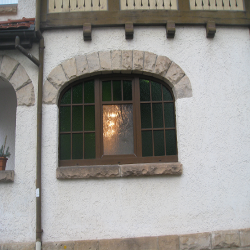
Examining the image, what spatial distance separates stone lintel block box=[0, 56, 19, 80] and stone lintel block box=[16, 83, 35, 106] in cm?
36

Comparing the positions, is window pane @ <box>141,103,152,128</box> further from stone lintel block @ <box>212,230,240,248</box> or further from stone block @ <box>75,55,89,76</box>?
stone lintel block @ <box>212,230,240,248</box>

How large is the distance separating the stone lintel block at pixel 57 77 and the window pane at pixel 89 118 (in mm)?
616

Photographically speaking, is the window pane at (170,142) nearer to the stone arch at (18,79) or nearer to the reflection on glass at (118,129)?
the reflection on glass at (118,129)

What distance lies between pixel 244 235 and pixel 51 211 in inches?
127

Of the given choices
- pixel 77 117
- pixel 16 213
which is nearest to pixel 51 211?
pixel 16 213

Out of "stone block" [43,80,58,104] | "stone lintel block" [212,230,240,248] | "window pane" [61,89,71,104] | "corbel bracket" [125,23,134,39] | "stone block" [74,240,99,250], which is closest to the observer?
"stone block" [74,240,99,250]

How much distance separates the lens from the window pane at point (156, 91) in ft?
16.3

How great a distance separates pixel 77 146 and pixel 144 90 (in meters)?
1.60

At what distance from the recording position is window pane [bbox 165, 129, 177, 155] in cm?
479

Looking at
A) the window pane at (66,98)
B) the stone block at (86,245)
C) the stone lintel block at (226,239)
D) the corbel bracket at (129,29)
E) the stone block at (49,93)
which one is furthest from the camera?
the window pane at (66,98)

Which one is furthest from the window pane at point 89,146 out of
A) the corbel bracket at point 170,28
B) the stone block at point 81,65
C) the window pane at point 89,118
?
the corbel bracket at point 170,28

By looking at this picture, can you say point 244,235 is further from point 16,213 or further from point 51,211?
point 16,213

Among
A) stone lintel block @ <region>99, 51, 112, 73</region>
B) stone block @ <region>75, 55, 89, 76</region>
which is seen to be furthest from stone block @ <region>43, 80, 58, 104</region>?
stone lintel block @ <region>99, 51, 112, 73</region>

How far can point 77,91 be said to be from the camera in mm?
4953
